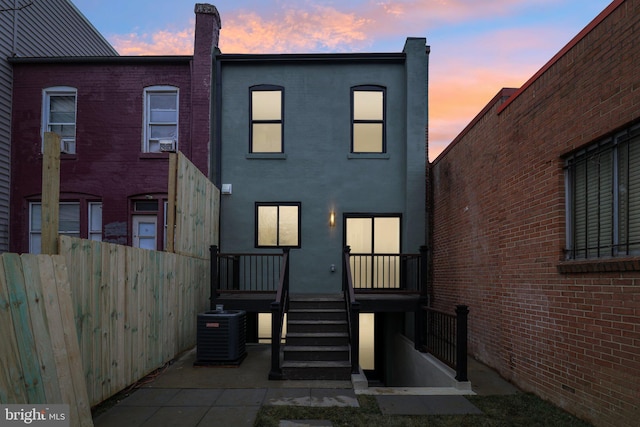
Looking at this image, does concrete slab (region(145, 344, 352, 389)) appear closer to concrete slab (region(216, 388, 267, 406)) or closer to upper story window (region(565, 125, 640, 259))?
concrete slab (region(216, 388, 267, 406))

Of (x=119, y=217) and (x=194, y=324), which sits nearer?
(x=194, y=324)

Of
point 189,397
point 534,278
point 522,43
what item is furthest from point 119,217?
point 522,43

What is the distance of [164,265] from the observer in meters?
7.62

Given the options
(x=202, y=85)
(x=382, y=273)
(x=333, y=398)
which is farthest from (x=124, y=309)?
(x=202, y=85)

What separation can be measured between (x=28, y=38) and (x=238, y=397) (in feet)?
39.9

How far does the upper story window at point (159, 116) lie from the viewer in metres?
11.7

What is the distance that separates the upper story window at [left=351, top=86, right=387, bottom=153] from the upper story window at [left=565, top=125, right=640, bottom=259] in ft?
21.2

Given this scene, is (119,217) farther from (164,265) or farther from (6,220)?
(164,265)

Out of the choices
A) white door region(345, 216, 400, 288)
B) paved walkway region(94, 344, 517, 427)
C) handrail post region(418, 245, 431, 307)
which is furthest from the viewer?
white door region(345, 216, 400, 288)

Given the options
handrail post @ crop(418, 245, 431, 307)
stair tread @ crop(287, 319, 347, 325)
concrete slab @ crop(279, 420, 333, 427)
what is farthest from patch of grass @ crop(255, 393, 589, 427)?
handrail post @ crop(418, 245, 431, 307)

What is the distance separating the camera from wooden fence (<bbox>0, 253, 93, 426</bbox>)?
372cm

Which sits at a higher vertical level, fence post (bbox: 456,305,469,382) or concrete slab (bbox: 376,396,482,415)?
fence post (bbox: 456,305,469,382)

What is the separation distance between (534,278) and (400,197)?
557 cm

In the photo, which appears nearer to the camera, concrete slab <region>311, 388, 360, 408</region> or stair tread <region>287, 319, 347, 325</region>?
concrete slab <region>311, 388, 360, 408</region>
